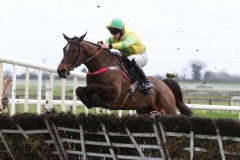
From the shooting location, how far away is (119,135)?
480cm

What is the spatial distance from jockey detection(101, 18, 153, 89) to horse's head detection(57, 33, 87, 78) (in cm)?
40

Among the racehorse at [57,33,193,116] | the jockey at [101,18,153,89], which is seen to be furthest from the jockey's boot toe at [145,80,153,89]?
the racehorse at [57,33,193,116]

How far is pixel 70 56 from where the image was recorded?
6320 millimetres

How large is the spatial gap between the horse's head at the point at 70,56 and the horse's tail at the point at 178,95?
6.92 feet

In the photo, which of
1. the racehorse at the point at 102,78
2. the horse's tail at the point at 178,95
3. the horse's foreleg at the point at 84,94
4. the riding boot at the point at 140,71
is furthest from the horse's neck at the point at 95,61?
the horse's tail at the point at 178,95

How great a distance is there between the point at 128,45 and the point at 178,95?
5.75ft

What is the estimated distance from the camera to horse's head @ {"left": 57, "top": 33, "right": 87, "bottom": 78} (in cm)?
613

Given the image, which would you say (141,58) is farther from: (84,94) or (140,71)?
(84,94)

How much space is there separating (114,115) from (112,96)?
1793 mm

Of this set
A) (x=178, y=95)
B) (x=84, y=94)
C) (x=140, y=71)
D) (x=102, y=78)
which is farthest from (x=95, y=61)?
(x=178, y=95)

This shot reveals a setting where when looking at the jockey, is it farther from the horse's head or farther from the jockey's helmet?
the horse's head

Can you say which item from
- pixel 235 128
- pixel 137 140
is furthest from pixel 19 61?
pixel 235 128

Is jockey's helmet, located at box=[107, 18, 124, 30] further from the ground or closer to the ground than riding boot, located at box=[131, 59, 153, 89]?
further from the ground

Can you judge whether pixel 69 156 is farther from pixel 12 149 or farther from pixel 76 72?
pixel 76 72
